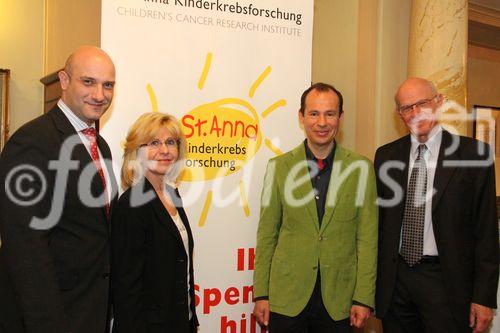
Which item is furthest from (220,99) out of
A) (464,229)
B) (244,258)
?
(464,229)

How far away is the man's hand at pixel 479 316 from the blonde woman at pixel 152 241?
1213 mm

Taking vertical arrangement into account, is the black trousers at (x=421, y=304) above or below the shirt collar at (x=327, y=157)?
below

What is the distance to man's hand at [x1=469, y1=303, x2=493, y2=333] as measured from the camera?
2135 mm

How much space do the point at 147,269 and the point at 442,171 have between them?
1.35m

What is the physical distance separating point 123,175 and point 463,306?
1557 mm

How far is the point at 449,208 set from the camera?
2.16 m

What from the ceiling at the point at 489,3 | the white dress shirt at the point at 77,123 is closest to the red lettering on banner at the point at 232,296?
the white dress shirt at the point at 77,123

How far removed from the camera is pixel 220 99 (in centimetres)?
258

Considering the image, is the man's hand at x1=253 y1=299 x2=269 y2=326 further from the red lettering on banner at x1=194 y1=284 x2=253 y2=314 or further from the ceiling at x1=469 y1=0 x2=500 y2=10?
the ceiling at x1=469 y1=0 x2=500 y2=10

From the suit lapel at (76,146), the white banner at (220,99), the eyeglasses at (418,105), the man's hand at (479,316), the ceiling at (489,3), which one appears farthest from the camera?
the ceiling at (489,3)

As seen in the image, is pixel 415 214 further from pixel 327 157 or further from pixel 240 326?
pixel 240 326

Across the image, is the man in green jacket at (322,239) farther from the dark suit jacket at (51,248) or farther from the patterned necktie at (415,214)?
the dark suit jacket at (51,248)

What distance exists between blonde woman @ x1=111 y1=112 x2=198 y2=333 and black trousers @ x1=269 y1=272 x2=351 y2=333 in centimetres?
43

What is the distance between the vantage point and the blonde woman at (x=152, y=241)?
1739 mm
